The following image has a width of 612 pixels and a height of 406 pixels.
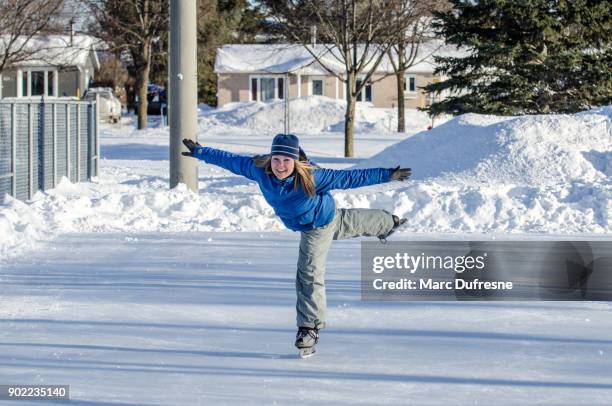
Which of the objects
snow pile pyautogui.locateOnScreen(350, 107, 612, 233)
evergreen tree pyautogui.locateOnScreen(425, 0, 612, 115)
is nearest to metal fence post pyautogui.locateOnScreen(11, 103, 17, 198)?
snow pile pyautogui.locateOnScreen(350, 107, 612, 233)

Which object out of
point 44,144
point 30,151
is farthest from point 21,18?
→ point 30,151

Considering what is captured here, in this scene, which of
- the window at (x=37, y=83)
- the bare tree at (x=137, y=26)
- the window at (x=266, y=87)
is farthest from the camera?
the window at (x=266, y=87)

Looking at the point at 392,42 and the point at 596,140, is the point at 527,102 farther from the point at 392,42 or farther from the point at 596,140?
the point at 596,140

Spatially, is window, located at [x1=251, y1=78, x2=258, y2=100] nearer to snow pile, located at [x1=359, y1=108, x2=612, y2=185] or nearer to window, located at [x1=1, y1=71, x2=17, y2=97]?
window, located at [x1=1, y1=71, x2=17, y2=97]

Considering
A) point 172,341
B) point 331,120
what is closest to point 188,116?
point 172,341

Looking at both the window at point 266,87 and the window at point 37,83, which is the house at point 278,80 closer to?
the window at point 266,87

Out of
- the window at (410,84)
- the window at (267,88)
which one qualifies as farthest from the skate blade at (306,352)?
the window at (410,84)

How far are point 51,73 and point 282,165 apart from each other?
180ft

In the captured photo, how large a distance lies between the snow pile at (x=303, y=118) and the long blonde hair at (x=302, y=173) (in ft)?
137

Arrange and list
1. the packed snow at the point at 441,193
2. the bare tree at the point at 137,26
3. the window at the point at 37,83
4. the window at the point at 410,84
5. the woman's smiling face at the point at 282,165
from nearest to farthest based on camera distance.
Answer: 1. the woman's smiling face at the point at 282,165
2. the packed snow at the point at 441,193
3. the bare tree at the point at 137,26
4. the window at the point at 37,83
5. the window at the point at 410,84

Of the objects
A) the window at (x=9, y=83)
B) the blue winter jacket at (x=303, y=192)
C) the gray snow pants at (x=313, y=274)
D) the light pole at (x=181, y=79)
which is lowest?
the gray snow pants at (x=313, y=274)

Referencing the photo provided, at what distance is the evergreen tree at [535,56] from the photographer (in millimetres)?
30391

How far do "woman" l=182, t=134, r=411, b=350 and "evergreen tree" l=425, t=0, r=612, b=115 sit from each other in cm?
2435

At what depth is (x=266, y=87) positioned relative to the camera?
64312 mm
